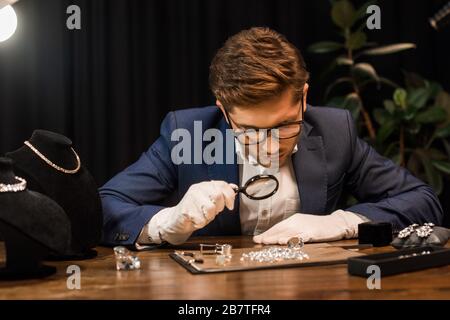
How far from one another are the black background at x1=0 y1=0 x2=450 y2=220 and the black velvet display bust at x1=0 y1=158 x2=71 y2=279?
220 centimetres

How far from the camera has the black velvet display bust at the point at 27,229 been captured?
4.66 feet

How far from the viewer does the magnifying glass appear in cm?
191

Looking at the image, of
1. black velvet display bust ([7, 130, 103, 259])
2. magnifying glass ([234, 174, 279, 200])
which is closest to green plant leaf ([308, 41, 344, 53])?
magnifying glass ([234, 174, 279, 200])

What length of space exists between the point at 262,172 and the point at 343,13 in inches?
73.3

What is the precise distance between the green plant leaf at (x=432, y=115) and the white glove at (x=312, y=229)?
1872 mm

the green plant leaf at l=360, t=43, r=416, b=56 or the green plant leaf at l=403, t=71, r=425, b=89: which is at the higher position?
the green plant leaf at l=360, t=43, r=416, b=56

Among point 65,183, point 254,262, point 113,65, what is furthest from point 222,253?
point 113,65

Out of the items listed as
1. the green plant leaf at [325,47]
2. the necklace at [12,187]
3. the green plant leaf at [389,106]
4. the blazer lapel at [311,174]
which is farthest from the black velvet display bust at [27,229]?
the green plant leaf at [389,106]

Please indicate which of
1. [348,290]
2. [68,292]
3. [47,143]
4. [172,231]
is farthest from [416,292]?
[47,143]

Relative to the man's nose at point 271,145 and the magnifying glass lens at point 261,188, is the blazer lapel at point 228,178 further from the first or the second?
the magnifying glass lens at point 261,188

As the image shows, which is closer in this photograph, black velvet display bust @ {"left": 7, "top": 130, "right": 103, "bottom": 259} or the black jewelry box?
the black jewelry box

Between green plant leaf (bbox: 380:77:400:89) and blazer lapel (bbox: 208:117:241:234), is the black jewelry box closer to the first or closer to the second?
blazer lapel (bbox: 208:117:241:234)

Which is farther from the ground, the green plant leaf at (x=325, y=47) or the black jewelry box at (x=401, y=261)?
the green plant leaf at (x=325, y=47)

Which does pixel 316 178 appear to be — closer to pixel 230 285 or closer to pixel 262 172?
pixel 262 172
